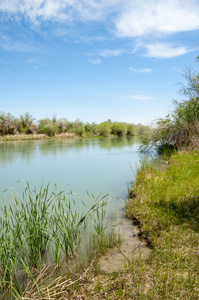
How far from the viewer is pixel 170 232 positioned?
3.33m

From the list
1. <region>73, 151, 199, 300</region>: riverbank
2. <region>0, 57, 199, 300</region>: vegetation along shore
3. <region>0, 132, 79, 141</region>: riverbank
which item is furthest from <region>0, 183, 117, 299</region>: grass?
<region>0, 132, 79, 141</region>: riverbank

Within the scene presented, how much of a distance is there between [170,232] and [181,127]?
11.4 m

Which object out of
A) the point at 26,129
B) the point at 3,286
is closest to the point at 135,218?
the point at 3,286

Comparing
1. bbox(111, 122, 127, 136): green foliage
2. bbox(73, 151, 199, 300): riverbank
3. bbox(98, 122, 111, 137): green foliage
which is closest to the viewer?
bbox(73, 151, 199, 300): riverbank

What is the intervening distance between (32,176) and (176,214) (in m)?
7.68

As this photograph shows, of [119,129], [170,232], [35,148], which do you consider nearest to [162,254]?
[170,232]

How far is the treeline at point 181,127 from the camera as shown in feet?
41.3

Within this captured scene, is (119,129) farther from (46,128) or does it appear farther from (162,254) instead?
(162,254)

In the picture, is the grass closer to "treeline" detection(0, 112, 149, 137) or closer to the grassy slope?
the grassy slope

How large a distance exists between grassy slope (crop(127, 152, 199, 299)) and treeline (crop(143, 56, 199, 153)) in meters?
6.99

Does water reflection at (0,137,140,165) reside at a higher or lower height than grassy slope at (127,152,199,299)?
higher

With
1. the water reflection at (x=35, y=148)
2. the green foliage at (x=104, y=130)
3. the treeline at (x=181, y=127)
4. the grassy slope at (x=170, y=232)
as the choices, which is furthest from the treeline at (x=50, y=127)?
the grassy slope at (x=170, y=232)

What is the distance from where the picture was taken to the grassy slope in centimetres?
223

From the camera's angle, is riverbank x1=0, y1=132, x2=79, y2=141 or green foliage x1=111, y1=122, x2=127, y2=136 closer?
riverbank x1=0, y1=132, x2=79, y2=141
